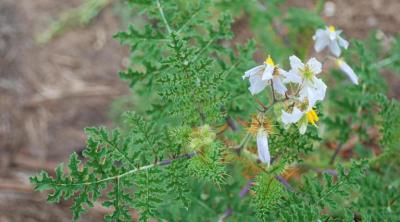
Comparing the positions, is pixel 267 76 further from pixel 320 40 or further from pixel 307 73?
pixel 320 40

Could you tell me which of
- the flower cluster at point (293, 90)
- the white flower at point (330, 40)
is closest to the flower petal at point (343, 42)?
the white flower at point (330, 40)

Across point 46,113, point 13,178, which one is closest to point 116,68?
point 46,113

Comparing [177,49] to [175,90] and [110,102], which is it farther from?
[110,102]

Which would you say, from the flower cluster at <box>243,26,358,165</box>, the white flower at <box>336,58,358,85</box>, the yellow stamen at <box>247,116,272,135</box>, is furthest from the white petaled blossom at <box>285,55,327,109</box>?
the white flower at <box>336,58,358,85</box>

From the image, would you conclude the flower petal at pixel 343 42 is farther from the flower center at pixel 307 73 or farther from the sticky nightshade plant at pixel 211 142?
the flower center at pixel 307 73

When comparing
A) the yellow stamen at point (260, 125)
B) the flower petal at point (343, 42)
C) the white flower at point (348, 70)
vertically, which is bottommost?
the yellow stamen at point (260, 125)

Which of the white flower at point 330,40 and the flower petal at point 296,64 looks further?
the white flower at point 330,40
